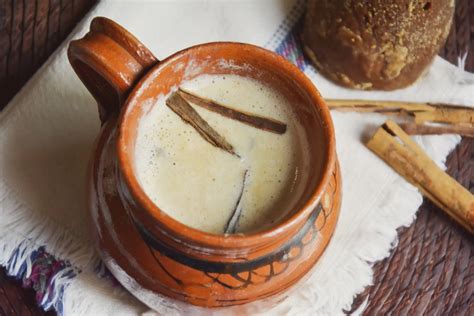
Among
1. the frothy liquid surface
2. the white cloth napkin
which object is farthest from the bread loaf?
the frothy liquid surface

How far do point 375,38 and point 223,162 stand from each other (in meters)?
0.34

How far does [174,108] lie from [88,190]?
0.13 m

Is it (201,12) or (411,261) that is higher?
(201,12)

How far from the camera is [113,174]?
0.74 m

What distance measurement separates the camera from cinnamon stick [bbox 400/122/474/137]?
1007 mm

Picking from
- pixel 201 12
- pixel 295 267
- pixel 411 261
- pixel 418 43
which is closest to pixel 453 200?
pixel 411 261

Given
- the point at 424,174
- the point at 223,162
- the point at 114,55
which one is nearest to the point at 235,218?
the point at 223,162

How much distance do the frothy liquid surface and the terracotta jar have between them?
0.02 m

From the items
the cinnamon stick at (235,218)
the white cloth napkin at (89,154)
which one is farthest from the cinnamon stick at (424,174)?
the cinnamon stick at (235,218)

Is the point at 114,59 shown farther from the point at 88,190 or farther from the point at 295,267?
the point at 295,267

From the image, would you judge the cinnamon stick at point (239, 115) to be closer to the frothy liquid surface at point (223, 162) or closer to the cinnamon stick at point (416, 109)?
the frothy liquid surface at point (223, 162)

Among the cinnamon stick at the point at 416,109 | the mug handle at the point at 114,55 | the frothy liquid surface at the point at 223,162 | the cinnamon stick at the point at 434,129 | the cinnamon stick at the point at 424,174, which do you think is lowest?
the cinnamon stick at the point at 424,174

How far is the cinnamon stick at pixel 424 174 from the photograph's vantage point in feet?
3.18

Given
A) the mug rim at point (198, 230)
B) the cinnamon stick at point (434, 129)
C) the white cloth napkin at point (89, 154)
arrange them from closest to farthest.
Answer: the mug rim at point (198, 230) → the white cloth napkin at point (89, 154) → the cinnamon stick at point (434, 129)
